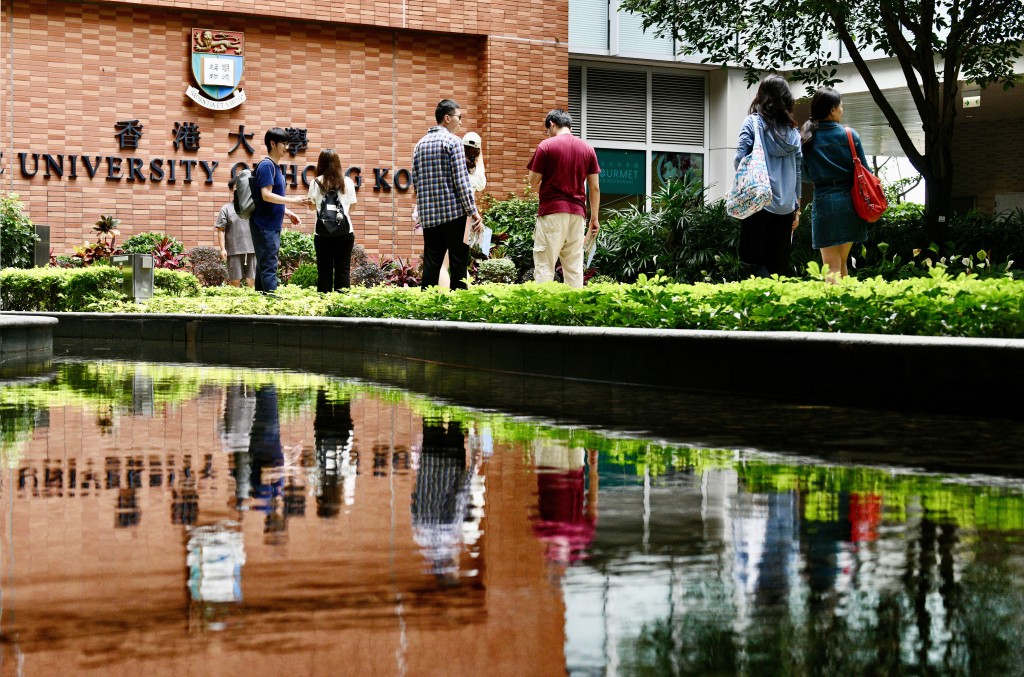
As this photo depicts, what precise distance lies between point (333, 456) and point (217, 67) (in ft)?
62.9

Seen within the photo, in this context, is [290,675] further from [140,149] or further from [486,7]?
[486,7]

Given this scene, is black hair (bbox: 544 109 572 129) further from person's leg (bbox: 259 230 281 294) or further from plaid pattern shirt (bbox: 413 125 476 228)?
person's leg (bbox: 259 230 281 294)

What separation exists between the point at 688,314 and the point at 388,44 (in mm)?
17407

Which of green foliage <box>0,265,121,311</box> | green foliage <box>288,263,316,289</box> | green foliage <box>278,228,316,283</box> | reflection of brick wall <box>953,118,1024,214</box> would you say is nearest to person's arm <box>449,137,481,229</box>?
green foliage <box>0,265,121,311</box>

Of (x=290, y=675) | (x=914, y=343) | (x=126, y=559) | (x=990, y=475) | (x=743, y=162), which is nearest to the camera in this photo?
(x=290, y=675)

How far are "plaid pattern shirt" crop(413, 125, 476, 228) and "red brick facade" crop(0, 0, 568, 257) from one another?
1173 cm

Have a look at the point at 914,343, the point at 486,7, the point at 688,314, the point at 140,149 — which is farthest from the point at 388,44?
the point at 914,343

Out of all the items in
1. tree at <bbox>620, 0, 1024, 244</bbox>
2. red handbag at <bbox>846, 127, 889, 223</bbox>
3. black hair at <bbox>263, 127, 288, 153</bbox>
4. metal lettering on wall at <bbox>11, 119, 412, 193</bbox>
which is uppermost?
tree at <bbox>620, 0, 1024, 244</bbox>

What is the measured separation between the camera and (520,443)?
634 cm

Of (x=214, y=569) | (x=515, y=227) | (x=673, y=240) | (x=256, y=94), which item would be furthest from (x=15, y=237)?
(x=214, y=569)

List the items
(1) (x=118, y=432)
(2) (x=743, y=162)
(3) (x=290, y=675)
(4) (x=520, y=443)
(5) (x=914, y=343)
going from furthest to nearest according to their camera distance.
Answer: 1. (2) (x=743, y=162)
2. (5) (x=914, y=343)
3. (1) (x=118, y=432)
4. (4) (x=520, y=443)
5. (3) (x=290, y=675)

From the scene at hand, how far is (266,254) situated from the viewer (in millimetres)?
15359

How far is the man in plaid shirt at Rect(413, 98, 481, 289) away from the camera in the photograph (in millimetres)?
12688

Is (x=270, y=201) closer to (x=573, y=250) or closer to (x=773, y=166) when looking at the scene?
(x=573, y=250)
